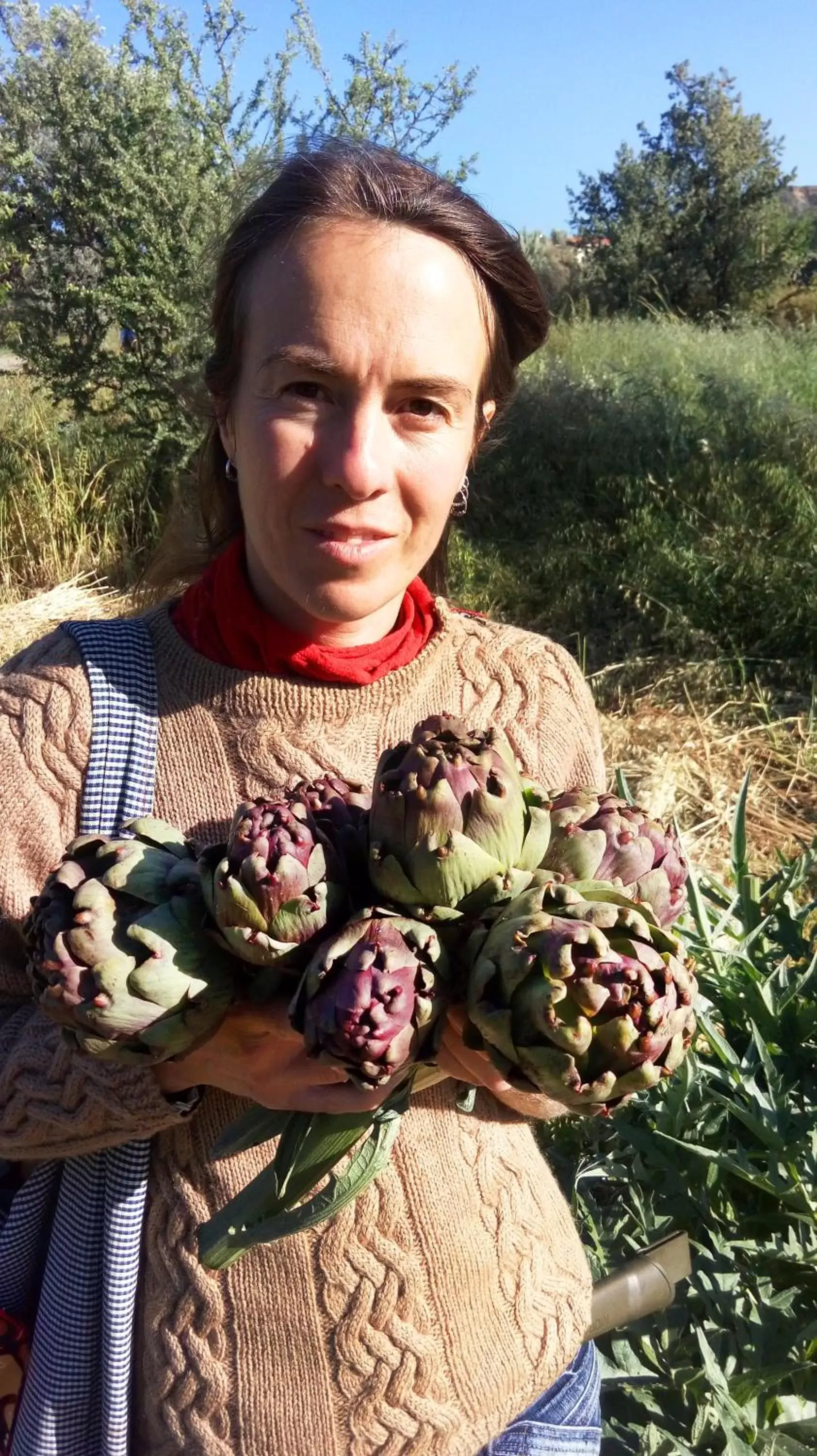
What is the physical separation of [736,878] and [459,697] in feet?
2.92

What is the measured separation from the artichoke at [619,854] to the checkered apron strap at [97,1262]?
0.55 m

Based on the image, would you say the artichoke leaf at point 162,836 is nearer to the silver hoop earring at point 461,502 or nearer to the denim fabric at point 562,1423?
the silver hoop earring at point 461,502

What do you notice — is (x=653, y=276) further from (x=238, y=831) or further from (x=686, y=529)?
(x=238, y=831)

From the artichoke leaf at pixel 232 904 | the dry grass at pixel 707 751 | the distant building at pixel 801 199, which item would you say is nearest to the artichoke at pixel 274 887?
the artichoke leaf at pixel 232 904

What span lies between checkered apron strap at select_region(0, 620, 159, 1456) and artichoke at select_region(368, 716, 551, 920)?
0.50m

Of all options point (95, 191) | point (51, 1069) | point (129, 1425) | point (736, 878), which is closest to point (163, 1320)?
point (129, 1425)

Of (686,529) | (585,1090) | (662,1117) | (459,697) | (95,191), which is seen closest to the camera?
(585,1090)

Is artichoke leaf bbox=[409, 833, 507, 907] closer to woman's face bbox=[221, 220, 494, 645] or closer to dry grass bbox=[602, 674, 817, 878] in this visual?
woman's face bbox=[221, 220, 494, 645]

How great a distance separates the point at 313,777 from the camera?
115 cm

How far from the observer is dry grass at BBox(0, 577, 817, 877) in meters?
3.62

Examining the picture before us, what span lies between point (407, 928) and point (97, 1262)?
0.68 metres

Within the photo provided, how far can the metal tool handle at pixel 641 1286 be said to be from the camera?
1250 mm

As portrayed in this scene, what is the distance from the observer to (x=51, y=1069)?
3.34 feet

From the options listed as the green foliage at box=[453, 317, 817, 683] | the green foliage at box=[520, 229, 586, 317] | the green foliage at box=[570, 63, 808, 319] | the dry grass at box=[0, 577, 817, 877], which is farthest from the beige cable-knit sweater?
the green foliage at box=[570, 63, 808, 319]
